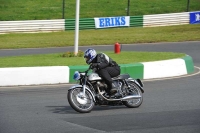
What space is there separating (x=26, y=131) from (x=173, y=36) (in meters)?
21.5

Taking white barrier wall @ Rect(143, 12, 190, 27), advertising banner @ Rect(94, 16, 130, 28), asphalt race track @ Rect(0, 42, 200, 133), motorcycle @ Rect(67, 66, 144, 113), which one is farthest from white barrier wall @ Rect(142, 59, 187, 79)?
white barrier wall @ Rect(143, 12, 190, 27)

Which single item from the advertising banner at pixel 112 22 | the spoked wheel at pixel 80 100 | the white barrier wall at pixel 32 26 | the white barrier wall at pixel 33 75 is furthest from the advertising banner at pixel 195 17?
the spoked wheel at pixel 80 100

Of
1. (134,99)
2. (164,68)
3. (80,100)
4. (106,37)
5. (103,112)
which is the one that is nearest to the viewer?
(80,100)

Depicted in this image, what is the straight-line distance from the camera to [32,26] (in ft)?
112

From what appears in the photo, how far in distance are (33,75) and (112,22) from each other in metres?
21.4

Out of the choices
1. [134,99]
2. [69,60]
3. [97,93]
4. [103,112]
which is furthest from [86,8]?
[103,112]

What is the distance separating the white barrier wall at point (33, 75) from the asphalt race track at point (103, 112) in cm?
28

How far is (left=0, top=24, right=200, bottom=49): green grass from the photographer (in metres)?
28.5

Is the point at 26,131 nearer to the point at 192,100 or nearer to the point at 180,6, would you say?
the point at 192,100

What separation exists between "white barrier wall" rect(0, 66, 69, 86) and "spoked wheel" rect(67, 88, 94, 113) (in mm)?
3719

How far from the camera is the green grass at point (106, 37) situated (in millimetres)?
28484

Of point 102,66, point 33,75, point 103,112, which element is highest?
point 102,66

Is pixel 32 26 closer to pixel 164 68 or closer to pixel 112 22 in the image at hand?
pixel 112 22

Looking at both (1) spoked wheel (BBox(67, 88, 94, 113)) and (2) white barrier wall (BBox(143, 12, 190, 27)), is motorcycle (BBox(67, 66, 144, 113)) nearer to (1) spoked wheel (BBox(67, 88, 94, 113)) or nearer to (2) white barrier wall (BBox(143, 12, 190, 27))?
(1) spoked wheel (BBox(67, 88, 94, 113))
